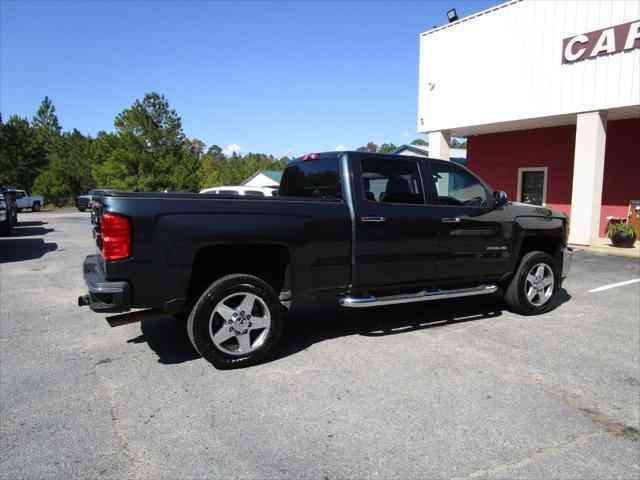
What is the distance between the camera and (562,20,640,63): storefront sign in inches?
448

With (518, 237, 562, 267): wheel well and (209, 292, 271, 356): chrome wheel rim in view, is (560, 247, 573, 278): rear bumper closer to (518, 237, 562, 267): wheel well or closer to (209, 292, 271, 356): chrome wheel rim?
(518, 237, 562, 267): wheel well

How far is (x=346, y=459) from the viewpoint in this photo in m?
2.85

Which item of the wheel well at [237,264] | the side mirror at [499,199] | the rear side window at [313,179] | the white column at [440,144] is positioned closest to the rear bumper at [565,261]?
the side mirror at [499,199]

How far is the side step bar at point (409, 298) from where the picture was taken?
468cm

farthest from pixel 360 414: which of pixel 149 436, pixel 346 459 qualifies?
pixel 149 436

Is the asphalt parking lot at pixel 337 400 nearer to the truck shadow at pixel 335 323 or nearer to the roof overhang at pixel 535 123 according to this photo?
the truck shadow at pixel 335 323

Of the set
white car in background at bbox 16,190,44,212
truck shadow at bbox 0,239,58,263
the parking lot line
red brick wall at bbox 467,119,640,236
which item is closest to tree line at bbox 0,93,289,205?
white car in background at bbox 16,190,44,212

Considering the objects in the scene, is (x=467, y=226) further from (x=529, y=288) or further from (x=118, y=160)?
(x=118, y=160)

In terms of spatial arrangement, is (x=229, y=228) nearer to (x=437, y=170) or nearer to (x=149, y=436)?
(x=149, y=436)

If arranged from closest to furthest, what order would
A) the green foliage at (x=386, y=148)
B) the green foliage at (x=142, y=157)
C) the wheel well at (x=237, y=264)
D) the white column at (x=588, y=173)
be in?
the wheel well at (x=237, y=264)
the white column at (x=588, y=173)
the green foliage at (x=142, y=157)
the green foliage at (x=386, y=148)

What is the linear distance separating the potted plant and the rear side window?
10385mm

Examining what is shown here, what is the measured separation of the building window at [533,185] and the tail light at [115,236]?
15.6 meters

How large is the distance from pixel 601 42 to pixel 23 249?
16.0 meters

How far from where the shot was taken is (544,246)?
6.39m
